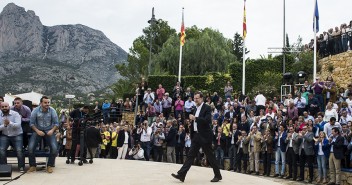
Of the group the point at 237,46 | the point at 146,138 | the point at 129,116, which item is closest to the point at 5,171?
the point at 146,138

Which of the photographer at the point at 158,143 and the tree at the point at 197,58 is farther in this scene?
the tree at the point at 197,58

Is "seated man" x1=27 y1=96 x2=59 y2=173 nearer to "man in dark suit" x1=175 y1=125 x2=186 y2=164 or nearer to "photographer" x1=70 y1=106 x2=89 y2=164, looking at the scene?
"photographer" x1=70 y1=106 x2=89 y2=164

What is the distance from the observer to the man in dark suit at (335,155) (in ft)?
49.3

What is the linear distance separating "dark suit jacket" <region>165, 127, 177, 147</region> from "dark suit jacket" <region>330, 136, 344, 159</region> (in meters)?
8.35

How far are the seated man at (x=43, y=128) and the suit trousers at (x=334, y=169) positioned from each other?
8578 millimetres

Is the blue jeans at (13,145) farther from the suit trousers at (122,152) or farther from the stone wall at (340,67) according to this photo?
the stone wall at (340,67)

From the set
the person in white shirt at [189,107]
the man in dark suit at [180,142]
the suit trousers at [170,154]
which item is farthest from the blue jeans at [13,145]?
the person in white shirt at [189,107]

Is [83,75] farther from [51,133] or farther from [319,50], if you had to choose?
[51,133]

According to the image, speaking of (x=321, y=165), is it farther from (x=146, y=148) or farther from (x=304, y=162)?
(x=146, y=148)

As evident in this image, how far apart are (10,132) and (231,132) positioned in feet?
35.5

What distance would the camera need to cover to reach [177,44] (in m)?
52.8

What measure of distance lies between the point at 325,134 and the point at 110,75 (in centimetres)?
11569

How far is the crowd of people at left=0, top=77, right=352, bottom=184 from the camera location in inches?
461

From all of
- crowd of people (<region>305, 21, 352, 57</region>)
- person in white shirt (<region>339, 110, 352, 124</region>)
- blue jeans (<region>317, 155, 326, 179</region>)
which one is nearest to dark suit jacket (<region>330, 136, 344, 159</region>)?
blue jeans (<region>317, 155, 326, 179</region>)
